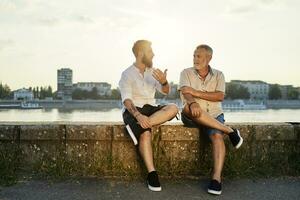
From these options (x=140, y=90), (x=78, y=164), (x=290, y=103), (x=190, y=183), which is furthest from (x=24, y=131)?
(x=290, y=103)

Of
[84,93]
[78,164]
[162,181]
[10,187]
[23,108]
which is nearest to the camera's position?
[10,187]

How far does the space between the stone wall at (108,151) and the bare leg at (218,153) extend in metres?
0.43

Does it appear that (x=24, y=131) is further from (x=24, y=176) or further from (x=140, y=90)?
(x=140, y=90)

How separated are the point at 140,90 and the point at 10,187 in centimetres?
155

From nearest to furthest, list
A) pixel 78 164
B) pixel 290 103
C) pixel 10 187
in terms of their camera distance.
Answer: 1. pixel 10 187
2. pixel 78 164
3. pixel 290 103

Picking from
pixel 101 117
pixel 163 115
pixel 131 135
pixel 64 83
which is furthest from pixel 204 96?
pixel 64 83

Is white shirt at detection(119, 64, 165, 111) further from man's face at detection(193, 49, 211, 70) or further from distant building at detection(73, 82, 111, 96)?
distant building at detection(73, 82, 111, 96)

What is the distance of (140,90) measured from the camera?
482 cm

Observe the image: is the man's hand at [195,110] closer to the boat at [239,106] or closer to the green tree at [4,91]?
the boat at [239,106]

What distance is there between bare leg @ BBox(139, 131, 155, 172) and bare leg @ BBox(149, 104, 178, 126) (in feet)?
0.42

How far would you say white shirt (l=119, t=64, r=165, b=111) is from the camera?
4.77 metres

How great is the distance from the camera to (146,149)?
4496 millimetres

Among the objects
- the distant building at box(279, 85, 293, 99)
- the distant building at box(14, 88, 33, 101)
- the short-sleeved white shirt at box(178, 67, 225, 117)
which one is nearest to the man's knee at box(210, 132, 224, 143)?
the short-sleeved white shirt at box(178, 67, 225, 117)

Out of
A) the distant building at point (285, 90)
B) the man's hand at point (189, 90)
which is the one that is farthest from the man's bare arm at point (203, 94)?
the distant building at point (285, 90)
